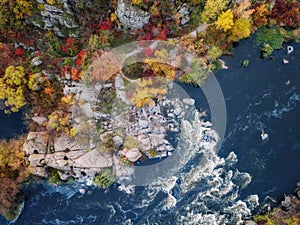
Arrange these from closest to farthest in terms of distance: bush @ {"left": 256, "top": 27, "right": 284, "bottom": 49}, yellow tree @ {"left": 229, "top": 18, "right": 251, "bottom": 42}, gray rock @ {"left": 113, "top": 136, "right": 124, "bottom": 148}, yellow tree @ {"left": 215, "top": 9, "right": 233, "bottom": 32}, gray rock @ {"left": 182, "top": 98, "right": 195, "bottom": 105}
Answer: yellow tree @ {"left": 215, "top": 9, "right": 233, "bottom": 32}
gray rock @ {"left": 113, "top": 136, "right": 124, "bottom": 148}
yellow tree @ {"left": 229, "top": 18, "right": 251, "bottom": 42}
gray rock @ {"left": 182, "top": 98, "right": 195, "bottom": 105}
bush @ {"left": 256, "top": 27, "right": 284, "bottom": 49}

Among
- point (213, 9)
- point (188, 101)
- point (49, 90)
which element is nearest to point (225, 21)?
point (213, 9)

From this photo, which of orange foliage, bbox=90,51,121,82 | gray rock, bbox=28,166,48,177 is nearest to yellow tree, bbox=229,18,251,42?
orange foliage, bbox=90,51,121,82

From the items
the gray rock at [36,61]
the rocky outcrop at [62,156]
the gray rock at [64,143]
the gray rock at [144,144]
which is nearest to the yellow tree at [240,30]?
the gray rock at [144,144]

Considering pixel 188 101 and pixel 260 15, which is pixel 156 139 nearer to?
pixel 188 101

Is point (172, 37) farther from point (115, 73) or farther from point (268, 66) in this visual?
point (268, 66)

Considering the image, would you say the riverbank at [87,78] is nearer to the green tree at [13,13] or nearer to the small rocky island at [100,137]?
the small rocky island at [100,137]

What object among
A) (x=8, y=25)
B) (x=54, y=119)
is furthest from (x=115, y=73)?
(x=8, y=25)

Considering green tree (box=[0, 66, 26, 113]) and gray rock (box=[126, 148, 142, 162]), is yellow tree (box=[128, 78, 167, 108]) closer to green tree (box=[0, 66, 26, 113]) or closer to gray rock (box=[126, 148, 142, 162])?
gray rock (box=[126, 148, 142, 162])
